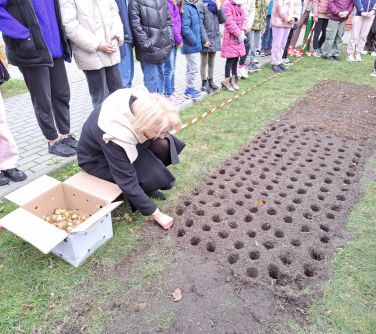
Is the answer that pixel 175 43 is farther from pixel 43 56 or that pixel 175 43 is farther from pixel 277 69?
pixel 277 69

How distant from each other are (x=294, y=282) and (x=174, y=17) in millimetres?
4571

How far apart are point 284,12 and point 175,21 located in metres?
3.27

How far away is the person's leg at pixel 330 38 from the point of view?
9.02 m

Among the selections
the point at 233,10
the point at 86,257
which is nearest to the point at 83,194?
the point at 86,257

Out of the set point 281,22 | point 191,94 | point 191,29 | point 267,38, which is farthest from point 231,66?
point 267,38

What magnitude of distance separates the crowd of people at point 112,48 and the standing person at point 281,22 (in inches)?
0.9

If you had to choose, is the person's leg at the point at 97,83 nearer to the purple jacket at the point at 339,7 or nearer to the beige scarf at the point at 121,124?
the beige scarf at the point at 121,124

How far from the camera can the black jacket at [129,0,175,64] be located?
4.75 m

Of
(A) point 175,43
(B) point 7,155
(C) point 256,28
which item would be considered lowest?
(B) point 7,155

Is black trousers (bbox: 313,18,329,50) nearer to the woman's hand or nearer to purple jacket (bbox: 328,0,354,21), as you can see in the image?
purple jacket (bbox: 328,0,354,21)

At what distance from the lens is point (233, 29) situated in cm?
619

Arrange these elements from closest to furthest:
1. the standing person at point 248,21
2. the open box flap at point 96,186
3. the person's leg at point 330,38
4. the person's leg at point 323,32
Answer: the open box flap at point 96,186, the standing person at point 248,21, the person's leg at point 330,38, the person's leg at point 323,32

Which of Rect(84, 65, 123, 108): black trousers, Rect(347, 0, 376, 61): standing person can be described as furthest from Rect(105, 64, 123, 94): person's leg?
Rect(347, 0, 376, 61): standing person

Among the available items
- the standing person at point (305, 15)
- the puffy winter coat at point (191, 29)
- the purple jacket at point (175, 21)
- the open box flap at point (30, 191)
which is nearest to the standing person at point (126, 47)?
the purple jacket at point (175, 21)
